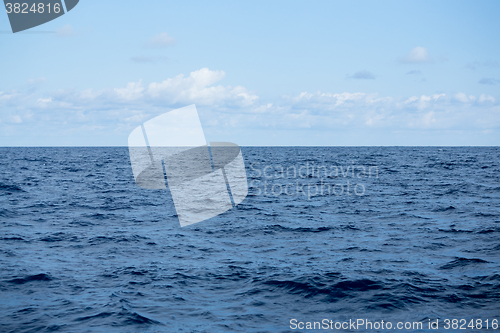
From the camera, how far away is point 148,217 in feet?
60.7

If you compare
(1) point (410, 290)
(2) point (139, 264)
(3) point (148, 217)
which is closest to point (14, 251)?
(2) point (139, 264)

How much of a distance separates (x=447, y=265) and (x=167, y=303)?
783 centimetres

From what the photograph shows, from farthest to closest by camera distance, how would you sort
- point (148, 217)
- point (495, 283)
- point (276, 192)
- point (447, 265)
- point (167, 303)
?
1. point (276, 192)
2. point (148, 217)
3. point (447, 265)
4. point (495, 283)
5. point (167, 303)

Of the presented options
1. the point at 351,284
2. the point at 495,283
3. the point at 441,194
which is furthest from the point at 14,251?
the point at 441,194

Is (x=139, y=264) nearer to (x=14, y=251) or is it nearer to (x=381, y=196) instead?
(x=14, y=251)

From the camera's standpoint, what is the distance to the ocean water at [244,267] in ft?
26.6

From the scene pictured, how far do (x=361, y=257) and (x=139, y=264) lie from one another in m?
6.73

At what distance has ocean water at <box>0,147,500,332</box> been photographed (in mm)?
8102

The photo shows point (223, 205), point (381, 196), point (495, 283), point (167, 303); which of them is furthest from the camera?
point (381, 196)

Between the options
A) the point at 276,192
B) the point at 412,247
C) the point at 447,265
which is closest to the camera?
the point at 447,265

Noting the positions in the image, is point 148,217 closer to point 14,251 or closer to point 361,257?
point 14,251

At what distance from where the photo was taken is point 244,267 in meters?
11.1

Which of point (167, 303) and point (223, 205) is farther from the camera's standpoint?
point (223, 205)

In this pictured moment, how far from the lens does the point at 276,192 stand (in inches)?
1110
